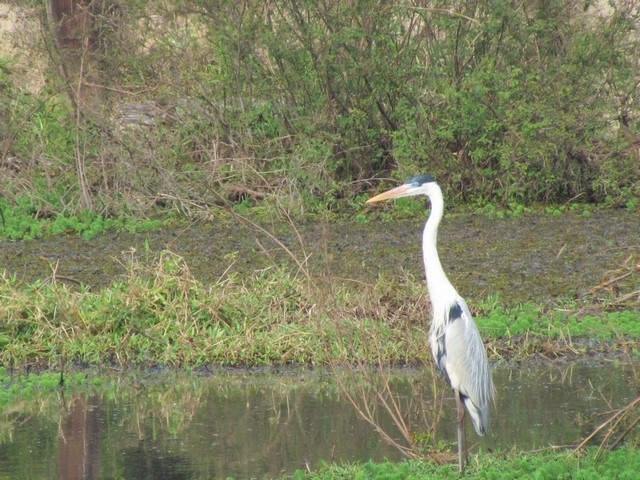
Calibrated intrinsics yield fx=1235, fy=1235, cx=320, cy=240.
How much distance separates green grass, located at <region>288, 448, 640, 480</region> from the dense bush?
9.04 metres

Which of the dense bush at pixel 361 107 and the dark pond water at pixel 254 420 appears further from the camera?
the dense bush at pixel 361 107

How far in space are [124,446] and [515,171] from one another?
951 centimetres

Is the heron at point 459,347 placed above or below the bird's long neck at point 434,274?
below

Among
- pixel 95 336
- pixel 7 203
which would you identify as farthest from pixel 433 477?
pixel 7 203

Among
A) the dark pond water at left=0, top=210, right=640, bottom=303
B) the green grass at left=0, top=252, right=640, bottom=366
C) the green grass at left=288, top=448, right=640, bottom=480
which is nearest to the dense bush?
the dark pond water at left=0, top=210, right=640, bottom=303

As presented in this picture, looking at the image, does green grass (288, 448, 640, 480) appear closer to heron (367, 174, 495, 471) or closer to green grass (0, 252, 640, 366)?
heron (367, 174, 495, 471)

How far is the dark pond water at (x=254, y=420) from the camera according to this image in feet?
Result: 24.0

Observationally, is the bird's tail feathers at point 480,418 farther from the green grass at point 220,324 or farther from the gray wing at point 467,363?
the green grass at point 220,324

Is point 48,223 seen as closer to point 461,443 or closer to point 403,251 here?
point 403,251

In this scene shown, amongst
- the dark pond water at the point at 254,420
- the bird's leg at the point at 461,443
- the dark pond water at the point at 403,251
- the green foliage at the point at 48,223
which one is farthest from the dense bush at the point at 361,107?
the bird's leg at the point at 461,443

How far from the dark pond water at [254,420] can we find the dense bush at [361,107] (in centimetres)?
652

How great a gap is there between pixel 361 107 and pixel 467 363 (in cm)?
989

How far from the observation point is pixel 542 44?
16.4 metres

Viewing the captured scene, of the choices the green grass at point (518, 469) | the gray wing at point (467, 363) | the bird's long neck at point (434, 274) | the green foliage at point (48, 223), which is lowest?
the green grass at point (518, 469)
